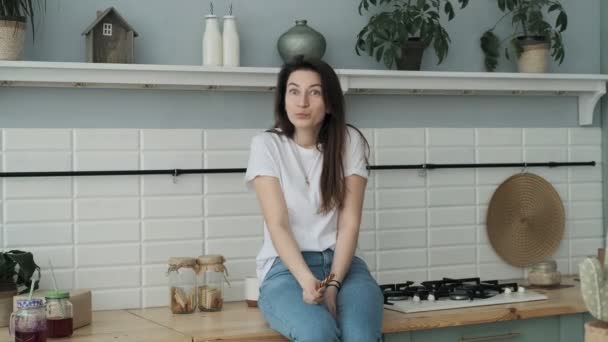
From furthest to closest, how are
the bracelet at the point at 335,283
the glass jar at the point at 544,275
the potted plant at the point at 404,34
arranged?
the glass jar at the point at 544,275
the potted plant at the point at 404,34
the bracelet at the point at 335,283

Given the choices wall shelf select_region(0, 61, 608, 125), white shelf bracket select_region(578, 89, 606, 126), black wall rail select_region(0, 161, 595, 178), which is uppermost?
wall shelf select_region(0, 61, 608, 125)

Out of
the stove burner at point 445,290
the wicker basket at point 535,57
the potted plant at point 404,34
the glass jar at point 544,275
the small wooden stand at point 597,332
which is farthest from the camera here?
the wicker basket at point 535,57

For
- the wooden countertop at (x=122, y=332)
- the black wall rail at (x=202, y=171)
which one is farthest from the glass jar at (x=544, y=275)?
the wooden countertop at (x=122, y=332)

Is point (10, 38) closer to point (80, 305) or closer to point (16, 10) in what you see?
point (16, 10)

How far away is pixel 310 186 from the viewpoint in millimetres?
2938

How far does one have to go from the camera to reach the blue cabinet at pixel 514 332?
9.62 feet

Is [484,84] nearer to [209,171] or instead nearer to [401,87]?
[401,87]

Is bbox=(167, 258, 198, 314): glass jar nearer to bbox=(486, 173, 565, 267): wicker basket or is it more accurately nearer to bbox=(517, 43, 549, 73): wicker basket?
bbox=(486, 173, 565, 267): wicker basket

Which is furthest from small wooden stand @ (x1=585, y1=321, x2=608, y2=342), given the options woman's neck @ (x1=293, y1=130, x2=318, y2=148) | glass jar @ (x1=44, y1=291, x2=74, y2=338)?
glass jar @ (x1=44, y1=291, x2=74, y2=338)

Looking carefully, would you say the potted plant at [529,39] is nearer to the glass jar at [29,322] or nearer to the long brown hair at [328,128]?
the long brown hair at [328,128]

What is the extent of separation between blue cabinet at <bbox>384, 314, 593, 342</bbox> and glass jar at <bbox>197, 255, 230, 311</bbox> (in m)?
0.59

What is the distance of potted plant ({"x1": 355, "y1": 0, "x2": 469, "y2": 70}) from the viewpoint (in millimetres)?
3348

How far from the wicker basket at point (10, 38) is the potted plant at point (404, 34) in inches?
47.3

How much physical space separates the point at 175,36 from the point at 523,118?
146 centimetres
